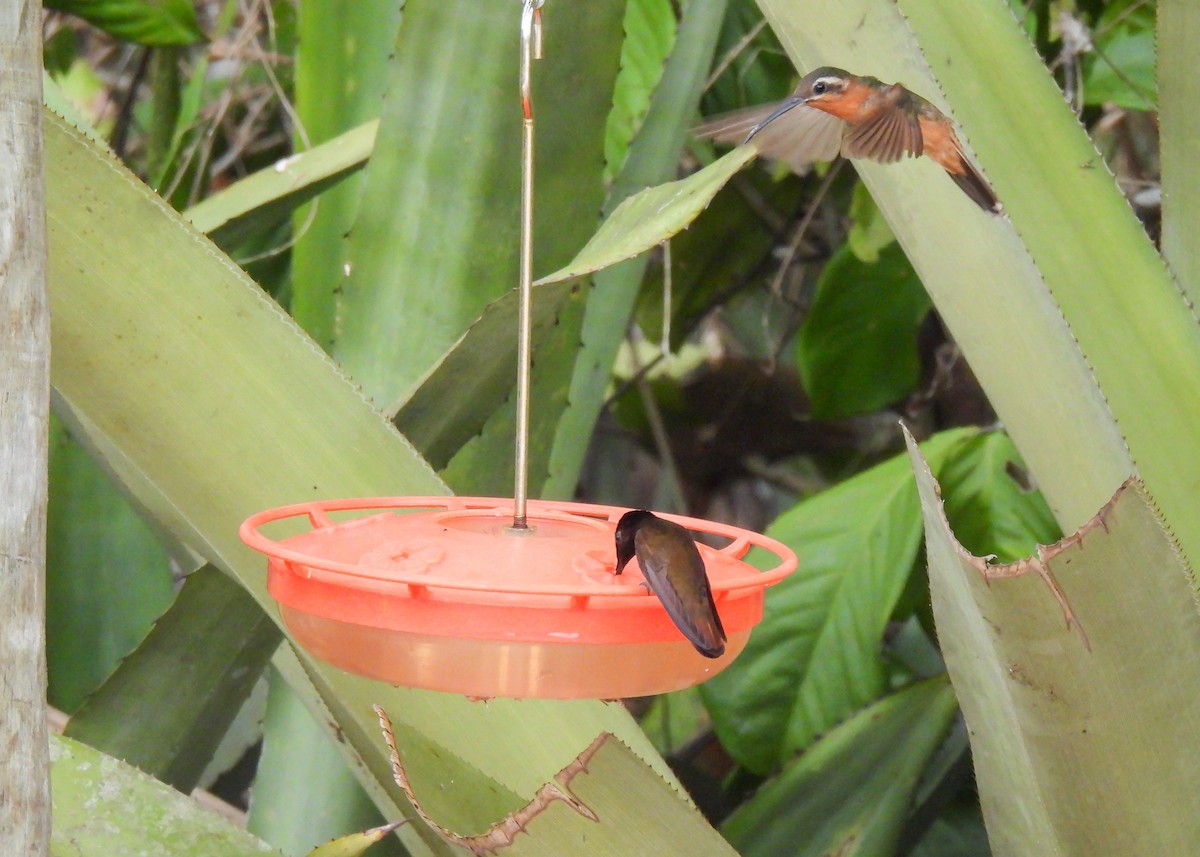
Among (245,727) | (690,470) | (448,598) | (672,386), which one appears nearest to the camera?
(448,598)

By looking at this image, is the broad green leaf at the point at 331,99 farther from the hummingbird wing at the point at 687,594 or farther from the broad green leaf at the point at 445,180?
the hummingbird wing at the point at 687,594

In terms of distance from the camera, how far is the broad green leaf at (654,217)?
0.56 metres

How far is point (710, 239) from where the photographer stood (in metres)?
1.98

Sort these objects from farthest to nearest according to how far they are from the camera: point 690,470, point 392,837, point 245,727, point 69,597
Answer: point 690,470 → point 245,727 → point 69,597 → point 392,837

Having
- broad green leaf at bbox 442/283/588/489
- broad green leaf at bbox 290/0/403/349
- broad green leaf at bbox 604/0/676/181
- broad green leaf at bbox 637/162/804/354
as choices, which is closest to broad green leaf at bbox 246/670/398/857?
broad green leaf at bbox 442/283/588/489

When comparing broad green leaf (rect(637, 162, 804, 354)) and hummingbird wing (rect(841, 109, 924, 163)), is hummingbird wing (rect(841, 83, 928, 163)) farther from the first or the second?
broad green leaf (rect(637, 162, 804, 354))

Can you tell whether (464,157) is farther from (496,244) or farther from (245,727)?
(245,727)

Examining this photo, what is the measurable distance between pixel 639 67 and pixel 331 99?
1.71 feet

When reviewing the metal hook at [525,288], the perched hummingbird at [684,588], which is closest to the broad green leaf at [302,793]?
the metal hook at [525,288]

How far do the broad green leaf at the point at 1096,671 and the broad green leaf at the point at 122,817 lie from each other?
40 cm

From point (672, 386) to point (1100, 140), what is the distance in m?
1.02

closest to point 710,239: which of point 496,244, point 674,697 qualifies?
point 674,697

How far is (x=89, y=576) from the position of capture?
141 centimetres

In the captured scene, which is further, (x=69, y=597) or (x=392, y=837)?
(x=69, y=597)
